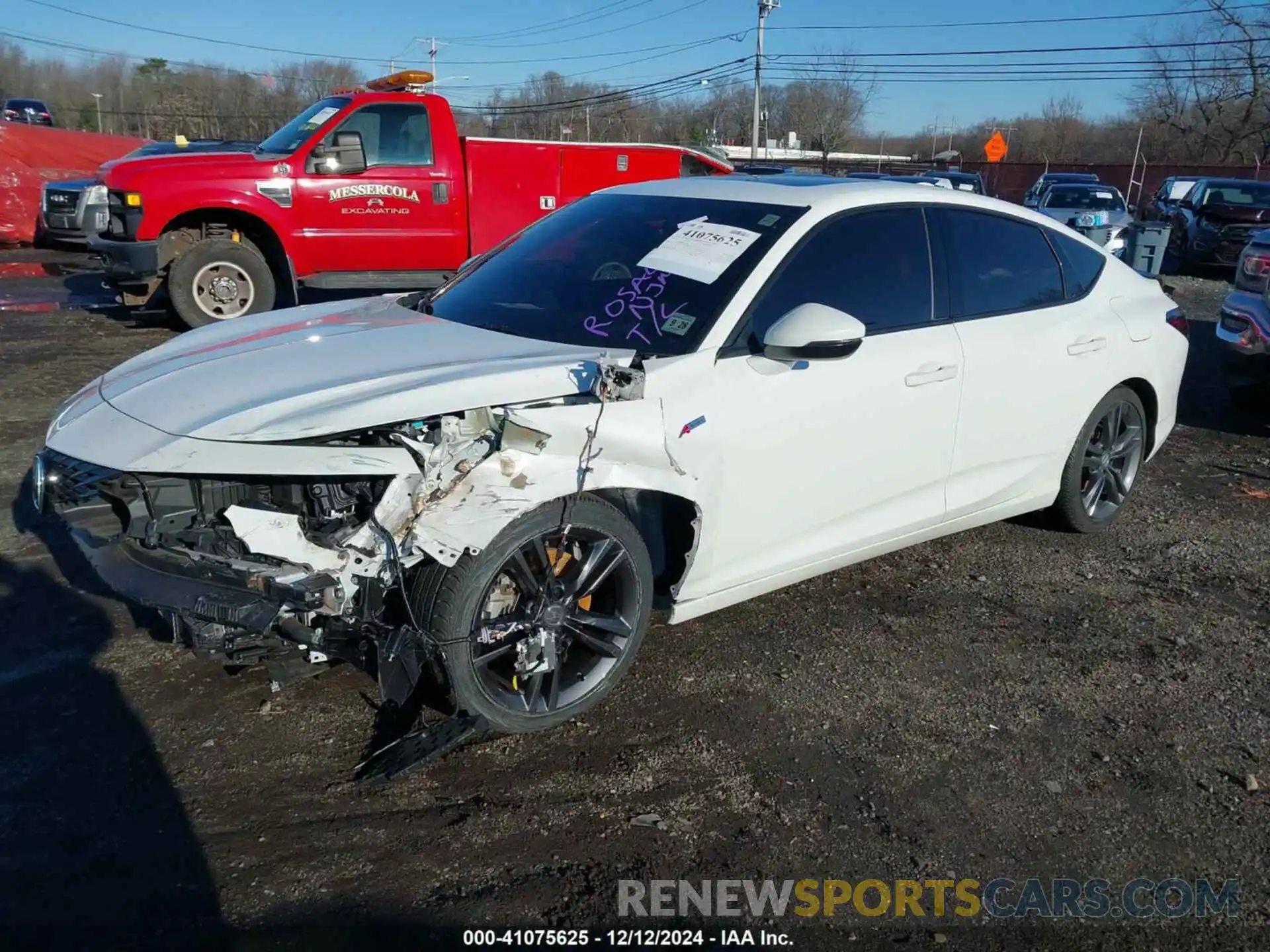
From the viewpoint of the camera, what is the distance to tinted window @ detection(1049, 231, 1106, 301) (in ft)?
15.5

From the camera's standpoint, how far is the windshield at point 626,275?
11.6 ft

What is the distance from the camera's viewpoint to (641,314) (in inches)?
141

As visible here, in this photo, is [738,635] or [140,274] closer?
[738,635]

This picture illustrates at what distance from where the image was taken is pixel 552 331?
11.8ft

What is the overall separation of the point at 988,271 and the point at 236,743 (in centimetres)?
351

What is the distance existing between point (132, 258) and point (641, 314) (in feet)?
23.7

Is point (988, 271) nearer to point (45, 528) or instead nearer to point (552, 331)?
point (552, 331)

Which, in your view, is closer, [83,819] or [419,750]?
[83,819]

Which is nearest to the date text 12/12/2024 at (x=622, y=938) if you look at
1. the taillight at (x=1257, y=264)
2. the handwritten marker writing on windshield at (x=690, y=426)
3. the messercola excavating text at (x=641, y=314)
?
the handwritten marker writing on windshield at (x=690, y=426)

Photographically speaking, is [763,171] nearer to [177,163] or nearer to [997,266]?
[177,163]

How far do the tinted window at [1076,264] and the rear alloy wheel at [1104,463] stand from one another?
0.56 metres

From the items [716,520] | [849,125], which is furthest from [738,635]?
[849,125]

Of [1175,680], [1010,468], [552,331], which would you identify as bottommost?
[1175,680]

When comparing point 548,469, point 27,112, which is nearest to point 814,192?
point 548,469
